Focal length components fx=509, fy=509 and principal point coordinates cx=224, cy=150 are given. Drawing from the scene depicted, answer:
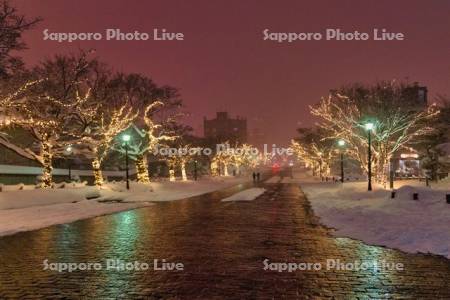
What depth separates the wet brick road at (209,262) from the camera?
7656 millimetres

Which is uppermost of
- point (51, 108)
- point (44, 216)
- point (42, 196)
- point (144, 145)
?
point (51, 108)

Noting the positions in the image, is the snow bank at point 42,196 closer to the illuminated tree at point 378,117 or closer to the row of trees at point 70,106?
the row of trees at point 70,106

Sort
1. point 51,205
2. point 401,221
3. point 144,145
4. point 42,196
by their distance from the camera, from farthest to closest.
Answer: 1. point 144,145
2. point 42,196
3. point 51,205
4. point 401,221

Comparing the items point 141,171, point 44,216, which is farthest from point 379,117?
point 44,216

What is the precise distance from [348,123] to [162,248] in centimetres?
3246

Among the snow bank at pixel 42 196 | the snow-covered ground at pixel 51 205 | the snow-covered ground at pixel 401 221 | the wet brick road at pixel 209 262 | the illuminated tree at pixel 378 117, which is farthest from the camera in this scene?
the illuminated tree at pixel 378 117

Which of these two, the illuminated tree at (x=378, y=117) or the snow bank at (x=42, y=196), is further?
the illuminated tree at (x=378, y=117)

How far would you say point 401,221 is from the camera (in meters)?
15.5

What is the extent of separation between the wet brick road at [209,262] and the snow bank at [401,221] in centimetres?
76

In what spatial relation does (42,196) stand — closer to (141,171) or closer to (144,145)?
(141,171)

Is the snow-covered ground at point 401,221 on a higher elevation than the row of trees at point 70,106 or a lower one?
lower

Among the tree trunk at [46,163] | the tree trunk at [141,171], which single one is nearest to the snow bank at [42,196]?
the tree trunk at [46,163]

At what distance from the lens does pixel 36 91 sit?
2914 centimetres

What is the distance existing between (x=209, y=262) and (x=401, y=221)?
7849 mm
